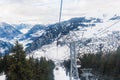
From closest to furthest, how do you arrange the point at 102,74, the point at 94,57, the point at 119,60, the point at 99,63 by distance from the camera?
1. the point at 119,60
2. the point at 102,74
3. the point at 99,63
4. the point at 94,57

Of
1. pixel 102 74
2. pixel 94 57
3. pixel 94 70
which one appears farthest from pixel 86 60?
pixel 102 74

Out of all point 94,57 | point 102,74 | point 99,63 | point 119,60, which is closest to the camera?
point 119,60

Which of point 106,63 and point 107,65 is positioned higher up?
point 106,63

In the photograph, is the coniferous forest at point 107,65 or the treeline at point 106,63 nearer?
the coniferous forest at point 107,65

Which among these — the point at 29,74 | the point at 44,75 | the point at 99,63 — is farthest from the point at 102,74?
the point at 29,74

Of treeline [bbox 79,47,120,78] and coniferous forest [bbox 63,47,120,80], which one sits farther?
treeline [bbox 79,47,120,78]

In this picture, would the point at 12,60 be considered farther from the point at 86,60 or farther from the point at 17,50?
the point at 86,60

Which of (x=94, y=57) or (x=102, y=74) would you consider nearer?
(x=102, y=74)

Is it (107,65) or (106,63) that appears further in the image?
(106,63)
